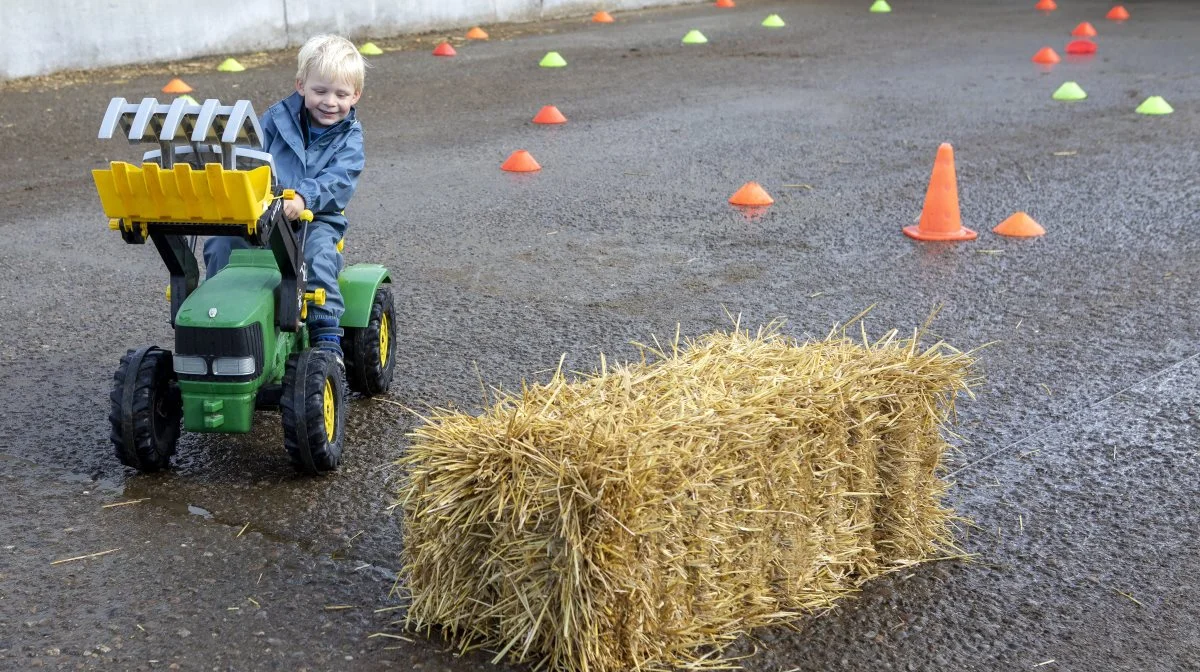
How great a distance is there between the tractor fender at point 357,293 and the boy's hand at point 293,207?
19.1 inches

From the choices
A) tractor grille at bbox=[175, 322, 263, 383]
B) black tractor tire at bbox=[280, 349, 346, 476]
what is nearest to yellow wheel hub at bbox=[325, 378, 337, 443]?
black tractor tire at bbox=[280, 349, 346, 476]

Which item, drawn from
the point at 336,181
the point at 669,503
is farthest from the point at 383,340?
the point at 669,503

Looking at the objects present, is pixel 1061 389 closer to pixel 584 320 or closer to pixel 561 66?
pixel 584 320

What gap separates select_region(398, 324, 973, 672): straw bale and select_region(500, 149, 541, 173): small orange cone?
222 inches

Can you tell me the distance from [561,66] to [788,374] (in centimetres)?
1068

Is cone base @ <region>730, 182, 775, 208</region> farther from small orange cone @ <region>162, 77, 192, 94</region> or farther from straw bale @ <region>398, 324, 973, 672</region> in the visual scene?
small orange cone @ <region>162, 77, 192, 94</region>

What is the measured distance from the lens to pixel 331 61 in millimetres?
4625

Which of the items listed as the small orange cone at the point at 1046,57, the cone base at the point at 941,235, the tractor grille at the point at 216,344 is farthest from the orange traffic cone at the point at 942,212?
the small orange cone at the point at 1046,57

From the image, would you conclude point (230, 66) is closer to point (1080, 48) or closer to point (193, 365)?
point (193, 365)

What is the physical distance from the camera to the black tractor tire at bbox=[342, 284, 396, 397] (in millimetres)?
4973

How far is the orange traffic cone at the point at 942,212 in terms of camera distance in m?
7.77

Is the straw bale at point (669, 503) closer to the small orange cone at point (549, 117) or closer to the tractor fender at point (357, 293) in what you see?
the tractor fender at point (357, 293)

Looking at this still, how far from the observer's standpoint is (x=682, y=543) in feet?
10.6

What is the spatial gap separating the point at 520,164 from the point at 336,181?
4778 mm
